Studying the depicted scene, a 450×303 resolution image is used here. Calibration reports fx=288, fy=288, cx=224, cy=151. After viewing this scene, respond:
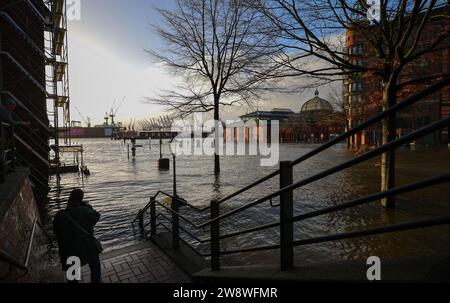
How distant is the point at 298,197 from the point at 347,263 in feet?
27.3

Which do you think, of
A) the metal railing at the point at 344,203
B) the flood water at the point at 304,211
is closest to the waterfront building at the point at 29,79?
the flood water at the point at 304,211

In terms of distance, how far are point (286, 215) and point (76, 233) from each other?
341 centimetres

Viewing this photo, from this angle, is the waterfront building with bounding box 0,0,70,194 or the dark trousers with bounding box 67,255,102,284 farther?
the waterfront building with bounding box 0,0,70,194

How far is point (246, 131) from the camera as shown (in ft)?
235

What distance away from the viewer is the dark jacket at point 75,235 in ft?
15.0

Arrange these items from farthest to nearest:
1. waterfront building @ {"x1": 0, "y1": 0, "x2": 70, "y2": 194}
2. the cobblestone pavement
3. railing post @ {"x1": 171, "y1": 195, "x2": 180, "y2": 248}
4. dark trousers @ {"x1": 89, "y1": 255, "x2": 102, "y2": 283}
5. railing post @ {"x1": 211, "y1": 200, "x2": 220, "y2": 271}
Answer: waterfront building @ {"x1": 0, "y1": 0, "x2": 70, "y2": 194} < railing post @ {"x1": 171, "y1": 195, "x2": 180, "y2": 248} < the cobblestone pavement < dark trousers @ {"x1": 89, "y1": 255, "x2": 102, "y2": 283} < railing post @ {"x1": 211, "y1": 200, "x2": 220, "y2": 271}

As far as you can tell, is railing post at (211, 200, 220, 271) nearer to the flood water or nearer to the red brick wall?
the flood water

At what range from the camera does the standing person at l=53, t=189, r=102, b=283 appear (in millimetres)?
4562

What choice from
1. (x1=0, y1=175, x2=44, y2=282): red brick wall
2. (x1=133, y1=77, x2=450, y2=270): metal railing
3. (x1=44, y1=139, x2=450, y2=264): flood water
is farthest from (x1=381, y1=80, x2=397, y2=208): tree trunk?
(x1=0, y1=175, x2=44, y2=282): red brick wall

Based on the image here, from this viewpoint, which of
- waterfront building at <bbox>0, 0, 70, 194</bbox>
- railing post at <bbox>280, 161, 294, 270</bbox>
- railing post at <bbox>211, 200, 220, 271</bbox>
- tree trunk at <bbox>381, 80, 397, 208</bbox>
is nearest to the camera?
railing post at <bbox>280, 161, 294, 270</bbox>

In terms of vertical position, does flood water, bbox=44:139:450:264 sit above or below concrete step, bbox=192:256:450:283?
below

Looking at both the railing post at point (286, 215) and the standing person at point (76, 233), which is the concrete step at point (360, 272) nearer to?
the railing post at point (286, 215)
